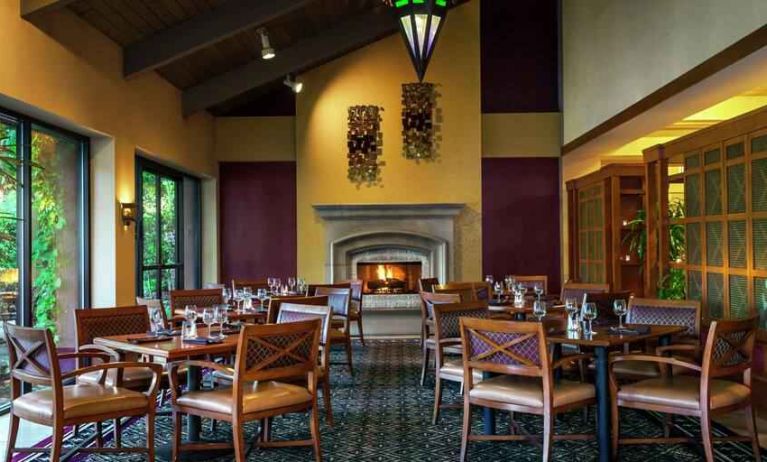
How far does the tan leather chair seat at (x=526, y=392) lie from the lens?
3.55 m

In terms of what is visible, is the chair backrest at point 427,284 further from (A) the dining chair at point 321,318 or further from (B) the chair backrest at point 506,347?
(B) the chair backrest at point 506,347

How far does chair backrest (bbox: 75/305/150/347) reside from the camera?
431cm

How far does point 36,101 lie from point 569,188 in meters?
6.92

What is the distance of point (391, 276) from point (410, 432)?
17.0ft

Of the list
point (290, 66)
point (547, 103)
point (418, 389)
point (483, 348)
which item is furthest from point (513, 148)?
point (483, 348)

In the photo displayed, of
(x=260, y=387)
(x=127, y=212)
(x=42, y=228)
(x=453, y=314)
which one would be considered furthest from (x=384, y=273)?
(x=260, y=387)

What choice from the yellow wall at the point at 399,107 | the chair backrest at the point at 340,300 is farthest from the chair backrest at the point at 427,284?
the yellow wall at the point at 399,107

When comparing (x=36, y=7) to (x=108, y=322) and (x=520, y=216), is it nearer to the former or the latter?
(x=108, y=322)

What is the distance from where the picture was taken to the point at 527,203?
9.43 metres

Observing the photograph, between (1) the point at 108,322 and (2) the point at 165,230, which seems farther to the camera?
(2) the point at 165,230

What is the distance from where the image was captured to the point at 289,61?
27.1ft

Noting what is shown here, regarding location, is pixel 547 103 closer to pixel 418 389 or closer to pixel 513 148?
pixel 513 148

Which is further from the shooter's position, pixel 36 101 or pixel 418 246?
pixel 418 246

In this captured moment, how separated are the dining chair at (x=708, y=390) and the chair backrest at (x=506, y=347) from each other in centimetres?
55
